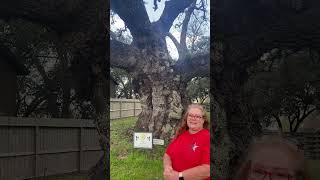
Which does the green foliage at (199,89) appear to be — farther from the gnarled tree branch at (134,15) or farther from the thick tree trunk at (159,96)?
the gnarled tree branch at (134,15)

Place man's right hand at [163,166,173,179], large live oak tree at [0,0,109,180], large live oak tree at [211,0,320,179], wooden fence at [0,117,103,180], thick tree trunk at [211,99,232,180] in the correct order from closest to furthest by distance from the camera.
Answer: large live oak tree at [211,0,320,179] < thick tree trunk at [211,99,232,180] < man's right hand at [163,166,173,179] < large live oak tree at [0,0,109,180] < wooden fence at [0,117,103,180]

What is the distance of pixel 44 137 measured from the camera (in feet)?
12.9

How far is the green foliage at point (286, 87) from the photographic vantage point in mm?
3188

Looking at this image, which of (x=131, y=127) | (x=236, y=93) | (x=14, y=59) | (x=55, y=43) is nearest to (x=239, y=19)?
(x=236, y=93)

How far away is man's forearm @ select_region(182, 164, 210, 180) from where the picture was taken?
136 inches

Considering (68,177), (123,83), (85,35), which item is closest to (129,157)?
(123,83)

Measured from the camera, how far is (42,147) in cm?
392

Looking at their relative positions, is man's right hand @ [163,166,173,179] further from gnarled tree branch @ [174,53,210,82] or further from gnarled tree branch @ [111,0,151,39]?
gnarled tree branch @ [111,0,151,39]

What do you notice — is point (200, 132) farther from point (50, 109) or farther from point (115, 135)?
point (50, 109)

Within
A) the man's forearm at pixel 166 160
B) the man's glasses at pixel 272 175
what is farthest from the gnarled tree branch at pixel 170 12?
the man's glasses at pixel 272 175

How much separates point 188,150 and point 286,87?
743 millimetres

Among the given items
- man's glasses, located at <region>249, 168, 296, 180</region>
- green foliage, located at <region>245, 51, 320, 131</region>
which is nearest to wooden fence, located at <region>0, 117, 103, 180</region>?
green foliage, located at <region>245, 51, 320, 131</region>

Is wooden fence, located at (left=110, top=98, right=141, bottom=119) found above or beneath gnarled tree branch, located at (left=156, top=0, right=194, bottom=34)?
beneath

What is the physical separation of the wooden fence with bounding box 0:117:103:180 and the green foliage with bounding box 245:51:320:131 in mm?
1237
